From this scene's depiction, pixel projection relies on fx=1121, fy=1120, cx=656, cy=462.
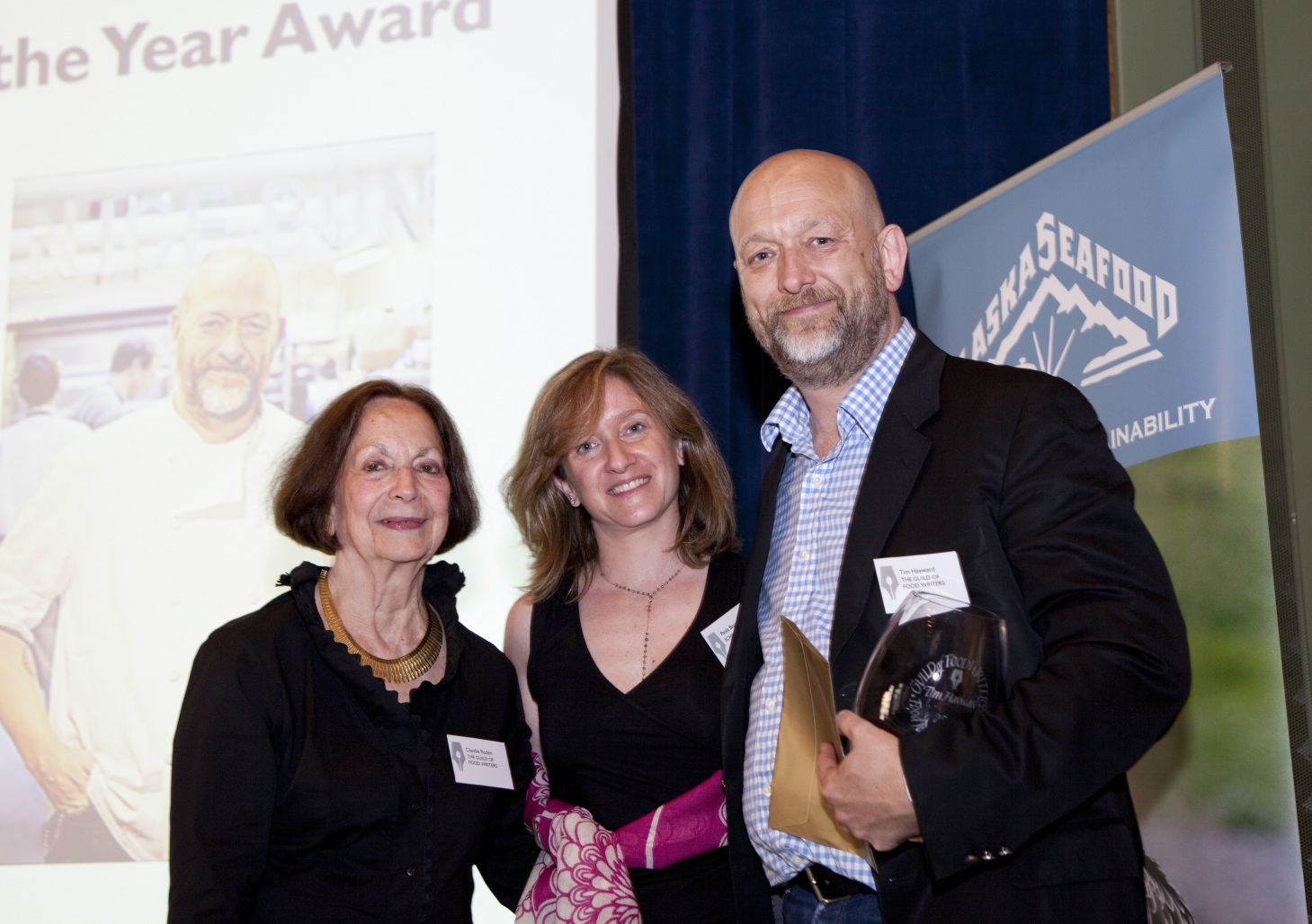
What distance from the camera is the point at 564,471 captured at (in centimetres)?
262

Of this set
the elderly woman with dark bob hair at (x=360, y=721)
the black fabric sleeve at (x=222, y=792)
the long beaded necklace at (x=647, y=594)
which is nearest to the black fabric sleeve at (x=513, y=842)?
the elderly woman with dark bob hair at (x=360, y=721)

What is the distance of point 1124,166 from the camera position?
9.26 feet

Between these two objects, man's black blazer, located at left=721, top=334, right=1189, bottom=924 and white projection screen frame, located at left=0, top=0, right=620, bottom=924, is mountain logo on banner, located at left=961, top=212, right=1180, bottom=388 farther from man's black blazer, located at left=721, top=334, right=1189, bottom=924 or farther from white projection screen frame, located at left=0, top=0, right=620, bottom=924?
white projection screen frame, located at left=0, top=0, right=620, bottom=924

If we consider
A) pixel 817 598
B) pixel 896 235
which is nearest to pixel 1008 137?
pixel 896 235

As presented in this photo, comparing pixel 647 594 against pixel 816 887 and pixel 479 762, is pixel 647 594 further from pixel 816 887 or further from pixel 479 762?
pixel 816 887

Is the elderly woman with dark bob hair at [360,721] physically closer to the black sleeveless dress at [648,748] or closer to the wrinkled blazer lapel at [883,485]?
the black sleeveless dress at [648,748]

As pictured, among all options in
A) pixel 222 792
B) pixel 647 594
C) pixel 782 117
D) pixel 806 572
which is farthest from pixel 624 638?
pixel 782 117

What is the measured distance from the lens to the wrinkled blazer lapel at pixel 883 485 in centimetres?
170

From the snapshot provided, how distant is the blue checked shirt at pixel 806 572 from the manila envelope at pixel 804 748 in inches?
9.7

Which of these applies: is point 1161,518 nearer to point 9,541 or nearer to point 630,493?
point 630,493

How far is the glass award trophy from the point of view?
1.35 metres

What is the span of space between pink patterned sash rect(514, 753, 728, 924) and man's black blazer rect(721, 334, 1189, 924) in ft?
2.36

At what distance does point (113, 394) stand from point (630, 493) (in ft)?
7.25

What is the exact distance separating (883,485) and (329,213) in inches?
103
